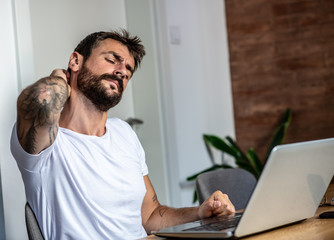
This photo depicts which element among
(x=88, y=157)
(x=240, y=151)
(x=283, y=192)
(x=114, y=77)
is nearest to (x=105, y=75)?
(x=114, y=77)

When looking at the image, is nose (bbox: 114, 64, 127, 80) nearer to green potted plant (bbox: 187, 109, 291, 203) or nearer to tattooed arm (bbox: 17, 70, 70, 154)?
tattooed arm (bbox: 17, 70, 70, 154)

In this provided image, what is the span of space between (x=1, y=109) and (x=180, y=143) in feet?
5.22

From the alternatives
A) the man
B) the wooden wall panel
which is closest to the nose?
the man

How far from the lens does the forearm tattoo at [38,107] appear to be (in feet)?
5.09

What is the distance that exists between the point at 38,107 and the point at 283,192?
0.72 metres

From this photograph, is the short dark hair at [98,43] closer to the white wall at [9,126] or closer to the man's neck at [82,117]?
the man's neck at [82,117]

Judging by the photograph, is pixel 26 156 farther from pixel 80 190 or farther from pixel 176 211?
pixel 176 211

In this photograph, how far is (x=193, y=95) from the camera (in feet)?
13.4

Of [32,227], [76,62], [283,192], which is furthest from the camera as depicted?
[76,62]

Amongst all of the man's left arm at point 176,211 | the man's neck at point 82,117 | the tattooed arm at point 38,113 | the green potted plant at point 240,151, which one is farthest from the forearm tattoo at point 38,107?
the green potted plant at point 240,151

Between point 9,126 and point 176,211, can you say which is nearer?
point 176,211

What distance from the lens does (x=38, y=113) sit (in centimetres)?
157

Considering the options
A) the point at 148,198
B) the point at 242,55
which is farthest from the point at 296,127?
the point at 148,198

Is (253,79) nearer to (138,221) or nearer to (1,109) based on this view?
(1,109)
